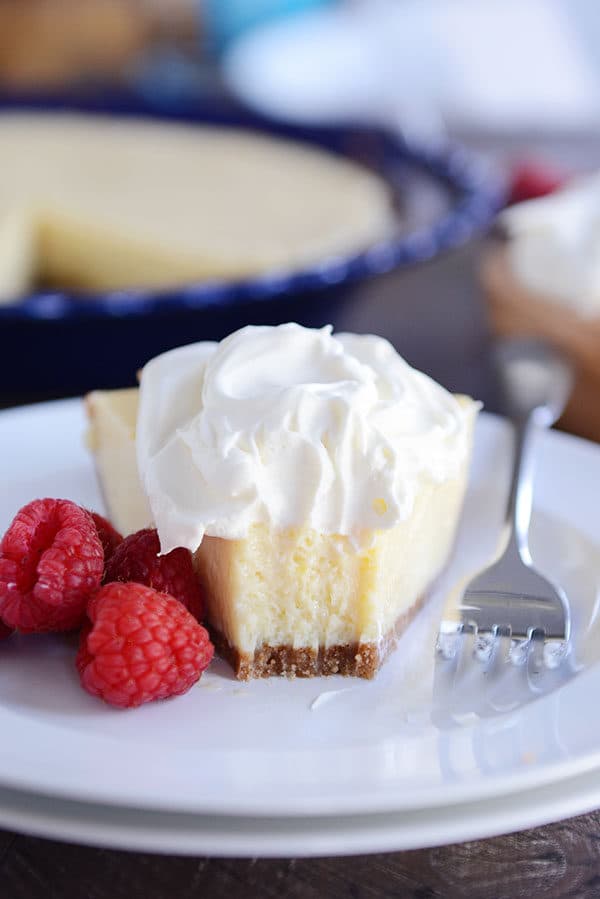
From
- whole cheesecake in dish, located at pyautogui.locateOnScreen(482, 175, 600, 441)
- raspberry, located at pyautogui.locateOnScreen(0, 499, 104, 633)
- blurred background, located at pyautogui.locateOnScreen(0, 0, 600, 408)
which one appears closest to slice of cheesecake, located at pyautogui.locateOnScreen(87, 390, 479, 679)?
raspberry, located at pyautogui.locateOnScreen(0, 499, 104, 633)

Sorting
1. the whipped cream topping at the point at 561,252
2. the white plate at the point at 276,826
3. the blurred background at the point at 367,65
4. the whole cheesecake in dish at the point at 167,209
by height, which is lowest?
the blurred background at the point at 367,65

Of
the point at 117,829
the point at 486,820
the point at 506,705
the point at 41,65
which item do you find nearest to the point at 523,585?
the point at 506,705

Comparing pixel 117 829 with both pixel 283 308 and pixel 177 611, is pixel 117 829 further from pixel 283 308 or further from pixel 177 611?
pixel 283 308

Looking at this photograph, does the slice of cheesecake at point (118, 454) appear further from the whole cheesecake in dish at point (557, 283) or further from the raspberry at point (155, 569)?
the whole cheesecake in dish at point (557, 283)

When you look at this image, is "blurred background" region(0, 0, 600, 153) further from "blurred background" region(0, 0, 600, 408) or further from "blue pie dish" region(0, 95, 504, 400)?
"blue pie dish" region(0, 95, 504, 400)

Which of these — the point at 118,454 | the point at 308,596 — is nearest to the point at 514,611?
the point at 308,596

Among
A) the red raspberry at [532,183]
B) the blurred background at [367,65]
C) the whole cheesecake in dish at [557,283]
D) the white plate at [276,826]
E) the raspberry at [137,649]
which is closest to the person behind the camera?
the white plate at [276,826]

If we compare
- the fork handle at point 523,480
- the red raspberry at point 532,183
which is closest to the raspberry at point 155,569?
the fork handle at point 523,480

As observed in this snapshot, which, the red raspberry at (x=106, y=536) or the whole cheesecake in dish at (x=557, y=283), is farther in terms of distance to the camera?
the whole cheesecake in dish at (x=557, y=283)
